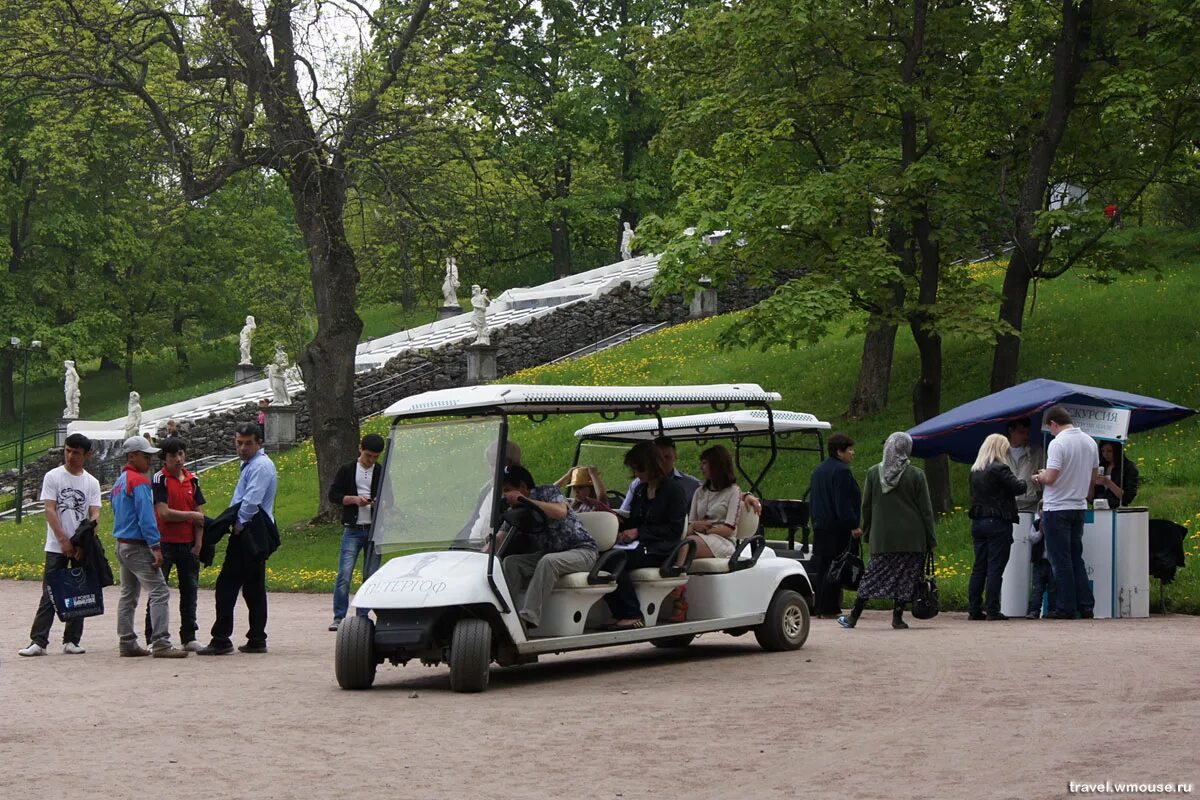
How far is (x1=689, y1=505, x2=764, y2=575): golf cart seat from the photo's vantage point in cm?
1290

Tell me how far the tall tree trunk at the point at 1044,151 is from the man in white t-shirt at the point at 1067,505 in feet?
25.1

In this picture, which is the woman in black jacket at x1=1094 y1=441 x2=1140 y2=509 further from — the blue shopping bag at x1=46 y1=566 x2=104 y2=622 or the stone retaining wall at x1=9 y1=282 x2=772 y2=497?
the stone retaining wall at x1=9 y1=282 x2=772 y2=497

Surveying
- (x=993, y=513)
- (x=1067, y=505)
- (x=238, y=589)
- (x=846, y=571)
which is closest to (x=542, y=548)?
(x=238, y=589)

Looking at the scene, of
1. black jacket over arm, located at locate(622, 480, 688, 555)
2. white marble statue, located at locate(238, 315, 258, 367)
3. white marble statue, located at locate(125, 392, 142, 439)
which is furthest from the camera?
white marble statue, located at locate(238, 315, 258, 367)

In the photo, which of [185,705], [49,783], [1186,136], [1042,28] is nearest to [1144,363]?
[1186,136]

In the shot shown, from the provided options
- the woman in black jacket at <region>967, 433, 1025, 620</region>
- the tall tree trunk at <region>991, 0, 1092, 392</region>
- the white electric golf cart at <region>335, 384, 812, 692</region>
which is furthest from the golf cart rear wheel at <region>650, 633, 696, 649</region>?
the tall tree trunk at <region>991, 0, 1092, 392</region>

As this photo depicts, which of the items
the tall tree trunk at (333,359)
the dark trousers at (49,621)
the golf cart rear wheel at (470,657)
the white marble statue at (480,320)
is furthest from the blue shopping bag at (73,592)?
the white marble statue at (480,320)

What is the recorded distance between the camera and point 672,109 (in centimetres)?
3052

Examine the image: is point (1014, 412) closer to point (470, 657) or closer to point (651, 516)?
point (651, 516)

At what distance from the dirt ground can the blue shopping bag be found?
48 centimetres

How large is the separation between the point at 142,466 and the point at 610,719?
6058 millimetres

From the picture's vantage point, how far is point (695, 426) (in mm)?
15016

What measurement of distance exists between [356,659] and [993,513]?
693cm

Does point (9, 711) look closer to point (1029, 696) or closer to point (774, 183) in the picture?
point (1029, 696)
